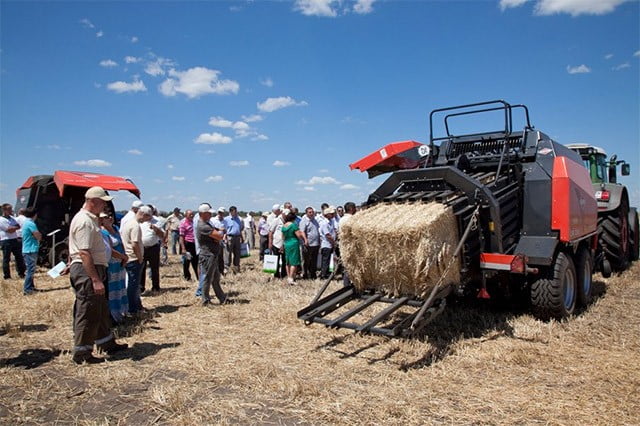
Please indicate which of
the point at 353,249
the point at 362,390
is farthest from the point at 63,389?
the point at 353,249

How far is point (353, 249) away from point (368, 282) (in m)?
0.42

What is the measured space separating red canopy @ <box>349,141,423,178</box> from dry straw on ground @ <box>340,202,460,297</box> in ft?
9.08

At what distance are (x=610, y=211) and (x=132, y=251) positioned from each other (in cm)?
893

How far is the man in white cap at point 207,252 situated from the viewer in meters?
7.45

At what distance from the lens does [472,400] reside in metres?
3.70

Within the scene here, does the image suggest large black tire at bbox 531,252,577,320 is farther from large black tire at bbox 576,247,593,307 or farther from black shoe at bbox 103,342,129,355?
black shoe at bbox 103,342,129,355

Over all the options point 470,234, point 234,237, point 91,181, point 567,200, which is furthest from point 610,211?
point 91,181

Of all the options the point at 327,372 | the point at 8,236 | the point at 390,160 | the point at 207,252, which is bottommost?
the point at 327,372

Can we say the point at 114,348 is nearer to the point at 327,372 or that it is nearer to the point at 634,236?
the point at 327,372

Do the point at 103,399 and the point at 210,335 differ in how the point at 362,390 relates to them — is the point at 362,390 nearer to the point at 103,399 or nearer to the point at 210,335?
the point at 103,399

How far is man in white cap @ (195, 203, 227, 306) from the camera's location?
7.45m

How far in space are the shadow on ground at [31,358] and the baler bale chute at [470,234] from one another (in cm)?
287

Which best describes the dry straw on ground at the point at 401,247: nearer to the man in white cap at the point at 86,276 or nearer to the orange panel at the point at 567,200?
the orange panel at the point at 567,200

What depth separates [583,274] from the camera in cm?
670
